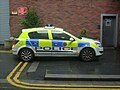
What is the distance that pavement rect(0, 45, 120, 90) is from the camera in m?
9.70

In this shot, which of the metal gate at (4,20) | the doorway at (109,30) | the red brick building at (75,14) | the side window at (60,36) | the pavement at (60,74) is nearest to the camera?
the pavement at (60,74)

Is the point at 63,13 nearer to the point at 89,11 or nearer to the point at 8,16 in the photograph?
the point at 89,11

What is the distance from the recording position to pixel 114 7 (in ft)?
67.3

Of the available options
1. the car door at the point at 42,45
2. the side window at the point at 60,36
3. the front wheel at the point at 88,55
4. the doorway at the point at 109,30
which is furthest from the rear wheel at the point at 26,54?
the doorway at the point at 109,30

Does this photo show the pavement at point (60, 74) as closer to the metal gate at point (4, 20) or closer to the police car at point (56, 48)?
the police car at point (56, 48)

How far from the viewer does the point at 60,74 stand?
36.1 feet

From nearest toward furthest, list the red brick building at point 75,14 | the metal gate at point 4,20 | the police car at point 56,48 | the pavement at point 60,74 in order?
1. the pavement at point 60,74
2. the police car at point 56,48
3. the red brick building at point 75,14
4. the metal gate at point 4,20

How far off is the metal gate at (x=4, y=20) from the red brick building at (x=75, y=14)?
0.29 metres

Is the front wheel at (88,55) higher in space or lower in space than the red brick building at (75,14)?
lower

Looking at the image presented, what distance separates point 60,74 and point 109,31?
1060cm

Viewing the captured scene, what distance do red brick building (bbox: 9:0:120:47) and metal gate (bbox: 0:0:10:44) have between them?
0.95 ft

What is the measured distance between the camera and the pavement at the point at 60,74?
9695 mm

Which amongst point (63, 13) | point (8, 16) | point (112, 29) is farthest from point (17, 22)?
point (112, 29)

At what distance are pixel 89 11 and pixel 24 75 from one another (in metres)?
10.3
